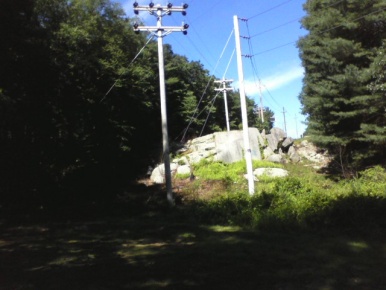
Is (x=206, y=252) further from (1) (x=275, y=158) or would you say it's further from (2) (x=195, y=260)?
(1) (x=275, y=158)

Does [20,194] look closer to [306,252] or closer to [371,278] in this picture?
[306,252]

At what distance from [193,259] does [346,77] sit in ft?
63.6

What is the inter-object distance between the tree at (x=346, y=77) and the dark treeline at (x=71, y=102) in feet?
46.6

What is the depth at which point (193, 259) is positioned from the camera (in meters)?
7.72

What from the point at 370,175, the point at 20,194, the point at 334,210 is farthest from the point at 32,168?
the point at 370,175

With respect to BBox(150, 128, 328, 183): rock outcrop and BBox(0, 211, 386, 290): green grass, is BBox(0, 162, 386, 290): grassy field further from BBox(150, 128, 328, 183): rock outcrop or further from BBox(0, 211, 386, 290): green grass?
BBox(150, 128, 328, 183): rock outcrop

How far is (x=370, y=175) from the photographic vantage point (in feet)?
64.4

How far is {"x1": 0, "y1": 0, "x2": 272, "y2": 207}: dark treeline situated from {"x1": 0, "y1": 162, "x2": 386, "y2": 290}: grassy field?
4.60 metres

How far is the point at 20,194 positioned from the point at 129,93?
14357 mm

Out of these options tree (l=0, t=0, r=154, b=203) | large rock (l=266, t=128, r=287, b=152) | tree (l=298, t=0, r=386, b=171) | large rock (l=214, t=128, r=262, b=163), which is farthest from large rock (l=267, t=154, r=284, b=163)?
tree (l=0, t=0, r=154, b=203)

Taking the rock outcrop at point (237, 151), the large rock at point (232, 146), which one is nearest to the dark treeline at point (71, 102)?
the rock outcrop at point (237, 151)

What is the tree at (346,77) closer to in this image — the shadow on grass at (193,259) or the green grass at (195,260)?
the shadow on grass at (193,259)

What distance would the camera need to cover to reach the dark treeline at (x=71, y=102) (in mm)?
16797

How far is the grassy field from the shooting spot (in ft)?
19.9
